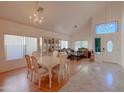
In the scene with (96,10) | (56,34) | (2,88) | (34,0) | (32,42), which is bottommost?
(2,88)

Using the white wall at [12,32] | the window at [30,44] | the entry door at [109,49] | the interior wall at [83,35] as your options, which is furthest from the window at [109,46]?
the window at [30,44]

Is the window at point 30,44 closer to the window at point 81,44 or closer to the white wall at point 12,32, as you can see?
the white wall at point 12,32

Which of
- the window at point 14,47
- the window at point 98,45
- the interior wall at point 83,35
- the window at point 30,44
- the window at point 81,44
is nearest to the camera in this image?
the window at point 14,47

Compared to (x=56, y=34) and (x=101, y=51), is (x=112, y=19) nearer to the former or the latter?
(x=101, y=51)

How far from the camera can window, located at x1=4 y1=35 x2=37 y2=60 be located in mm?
5452

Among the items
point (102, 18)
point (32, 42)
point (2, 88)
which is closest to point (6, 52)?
point (32, 42)

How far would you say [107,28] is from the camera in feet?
26.3

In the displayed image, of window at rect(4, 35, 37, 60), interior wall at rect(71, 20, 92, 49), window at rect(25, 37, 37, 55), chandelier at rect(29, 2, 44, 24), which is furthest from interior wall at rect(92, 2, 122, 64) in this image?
chandelier at rect(29, 2, 44, 24)

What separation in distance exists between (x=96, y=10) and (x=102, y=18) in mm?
767

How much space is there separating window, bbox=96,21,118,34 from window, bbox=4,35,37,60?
4996mm

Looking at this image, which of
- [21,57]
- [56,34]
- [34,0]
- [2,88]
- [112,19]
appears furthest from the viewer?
[56,34]

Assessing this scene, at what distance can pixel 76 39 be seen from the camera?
40.0ft

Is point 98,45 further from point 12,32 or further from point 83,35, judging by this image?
point 12,32

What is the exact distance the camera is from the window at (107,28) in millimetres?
7660
